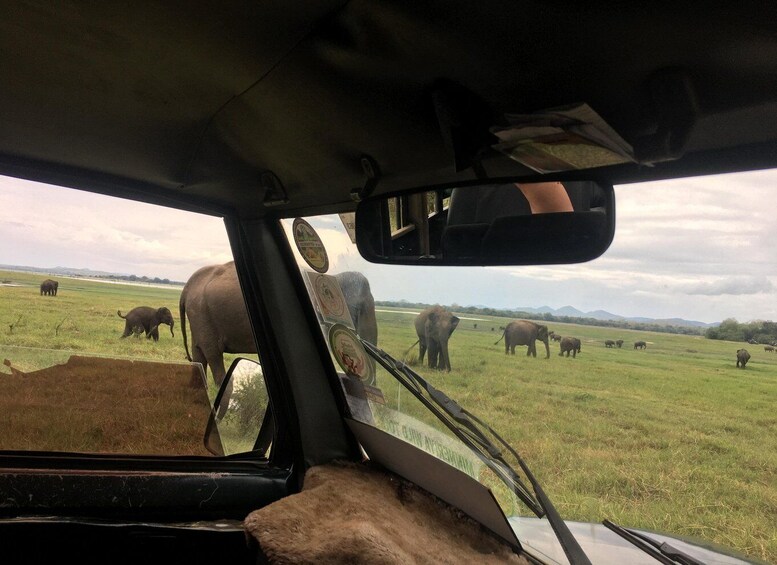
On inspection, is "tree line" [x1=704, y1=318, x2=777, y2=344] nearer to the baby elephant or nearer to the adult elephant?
the adult elephant

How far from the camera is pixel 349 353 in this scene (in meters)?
2.61

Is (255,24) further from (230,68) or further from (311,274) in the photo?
(311,274)

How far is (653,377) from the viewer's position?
202 cm

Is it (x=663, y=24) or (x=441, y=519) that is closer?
(x=663, y=24)

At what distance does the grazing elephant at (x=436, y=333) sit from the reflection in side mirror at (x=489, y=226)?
34 cm

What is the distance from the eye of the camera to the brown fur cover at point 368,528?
1.73 m

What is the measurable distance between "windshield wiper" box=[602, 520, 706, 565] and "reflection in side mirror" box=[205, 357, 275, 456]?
147cm

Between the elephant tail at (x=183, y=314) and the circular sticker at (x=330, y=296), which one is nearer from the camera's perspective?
the circular sticker at (x=330, y=296)

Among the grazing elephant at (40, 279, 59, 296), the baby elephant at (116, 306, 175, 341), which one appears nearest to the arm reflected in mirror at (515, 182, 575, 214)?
the baby elephant at (116, 306, 175, 341)

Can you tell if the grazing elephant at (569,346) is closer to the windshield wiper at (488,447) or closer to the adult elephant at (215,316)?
the windshield wiper at (488,447)

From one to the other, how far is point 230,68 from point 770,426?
1.80 meters

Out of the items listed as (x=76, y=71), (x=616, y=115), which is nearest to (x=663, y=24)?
(x=616, y=115)

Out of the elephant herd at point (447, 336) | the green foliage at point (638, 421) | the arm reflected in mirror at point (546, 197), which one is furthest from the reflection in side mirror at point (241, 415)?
the arm reflected in mirror at point (546, 197)

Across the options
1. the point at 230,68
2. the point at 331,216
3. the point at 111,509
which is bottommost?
the point at 111,509
